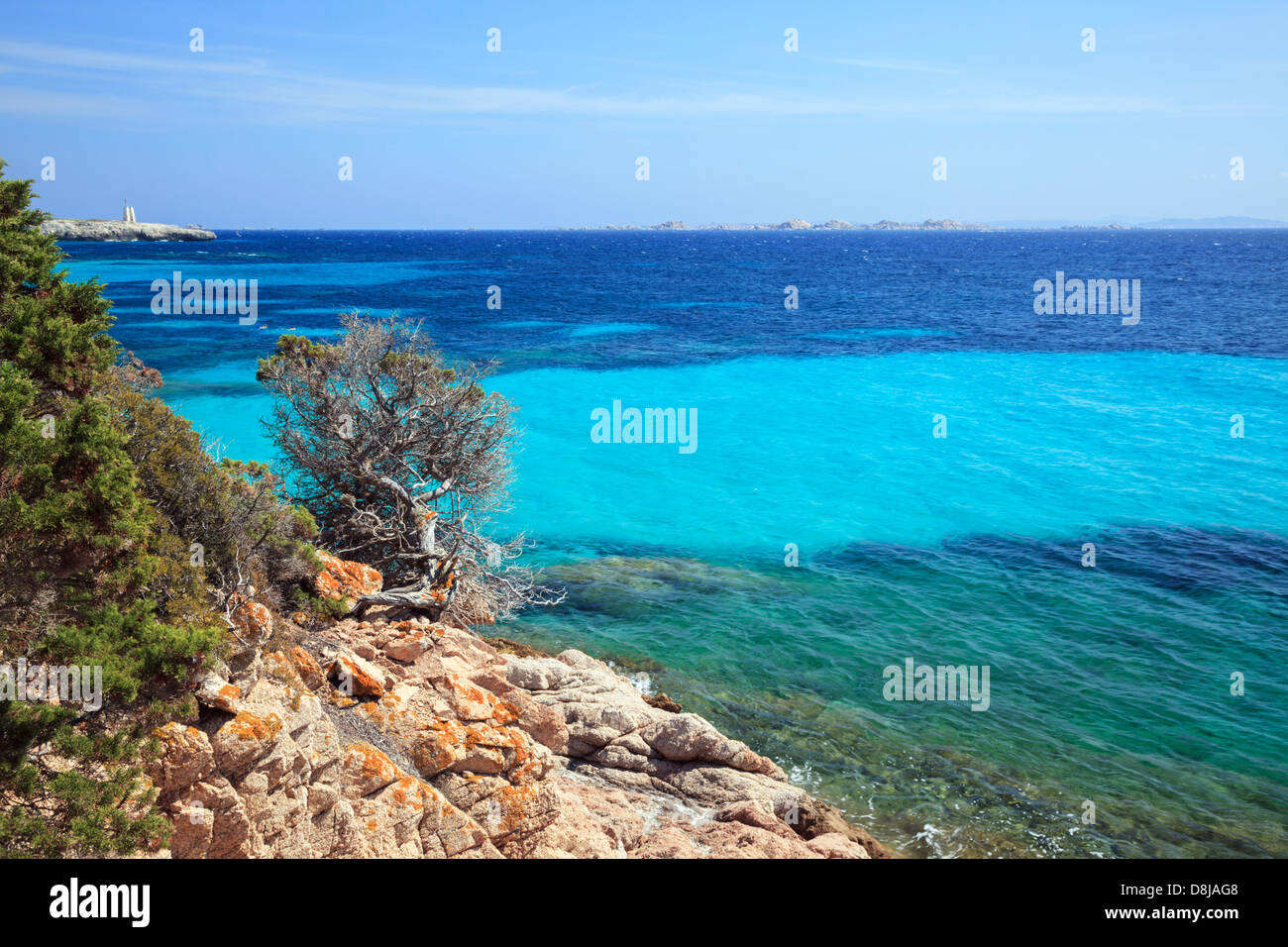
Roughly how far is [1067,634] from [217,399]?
36.6 meters

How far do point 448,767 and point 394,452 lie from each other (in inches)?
364

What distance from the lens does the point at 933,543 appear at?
2588 cm

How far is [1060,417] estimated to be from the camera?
41.8 m

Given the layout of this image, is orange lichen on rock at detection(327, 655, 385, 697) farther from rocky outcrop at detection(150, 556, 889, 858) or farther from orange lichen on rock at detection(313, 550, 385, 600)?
orange lichen on rock at detection(313, 550, 385, 600)

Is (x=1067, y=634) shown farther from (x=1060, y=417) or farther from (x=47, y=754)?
(x=1060, y=417)

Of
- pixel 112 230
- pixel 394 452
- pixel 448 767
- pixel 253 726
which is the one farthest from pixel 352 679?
pixel 112 230

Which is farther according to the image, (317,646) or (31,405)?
(317,646)

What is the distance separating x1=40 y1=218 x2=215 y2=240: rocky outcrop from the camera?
156 metres

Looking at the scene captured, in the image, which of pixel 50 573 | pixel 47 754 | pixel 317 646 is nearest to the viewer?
pixel 47 754

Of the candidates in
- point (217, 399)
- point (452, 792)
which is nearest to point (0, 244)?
point (452, 792)

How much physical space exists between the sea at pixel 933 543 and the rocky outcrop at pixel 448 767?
2.59 metres

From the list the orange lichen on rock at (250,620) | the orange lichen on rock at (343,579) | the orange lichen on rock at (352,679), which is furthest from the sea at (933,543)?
the orange lichen on rock at (250,620)

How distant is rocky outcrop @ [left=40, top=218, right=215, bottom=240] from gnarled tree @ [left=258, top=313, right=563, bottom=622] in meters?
164
